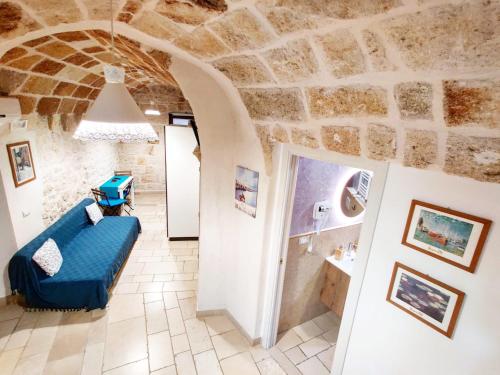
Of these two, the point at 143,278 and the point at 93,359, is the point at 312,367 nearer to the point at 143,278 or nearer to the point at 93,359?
the point at 93,359

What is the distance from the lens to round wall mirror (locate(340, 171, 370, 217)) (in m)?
3.05

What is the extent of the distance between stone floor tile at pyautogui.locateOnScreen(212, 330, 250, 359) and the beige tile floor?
0.01 m

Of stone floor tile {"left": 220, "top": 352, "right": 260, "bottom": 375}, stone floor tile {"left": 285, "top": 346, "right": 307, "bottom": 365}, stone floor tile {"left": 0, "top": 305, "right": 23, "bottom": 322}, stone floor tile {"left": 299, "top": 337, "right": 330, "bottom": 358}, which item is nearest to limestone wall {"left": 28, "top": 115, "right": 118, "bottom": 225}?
stone floor tile {"left": 0, "top": 305, "right": 23, "bottom": 322}

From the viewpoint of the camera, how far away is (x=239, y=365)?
2615 mm

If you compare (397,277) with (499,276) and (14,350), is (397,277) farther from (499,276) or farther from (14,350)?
(14,350)

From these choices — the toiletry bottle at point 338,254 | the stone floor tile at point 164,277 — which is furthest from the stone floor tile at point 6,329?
the toiletry bottle at point 338,254

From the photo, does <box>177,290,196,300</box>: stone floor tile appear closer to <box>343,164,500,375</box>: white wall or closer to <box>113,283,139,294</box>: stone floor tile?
<box>113,283,139,294</box>: stone floor tile

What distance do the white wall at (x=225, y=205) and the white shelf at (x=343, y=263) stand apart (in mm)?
995

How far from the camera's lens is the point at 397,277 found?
60.1 inches

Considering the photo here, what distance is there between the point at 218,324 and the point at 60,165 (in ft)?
11.4

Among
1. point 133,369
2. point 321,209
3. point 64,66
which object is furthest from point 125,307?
point 64,66

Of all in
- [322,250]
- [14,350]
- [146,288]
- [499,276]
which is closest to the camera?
[499,276]

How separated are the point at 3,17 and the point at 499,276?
8.39 ft

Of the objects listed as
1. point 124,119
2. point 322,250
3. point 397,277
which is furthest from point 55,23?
point 322,250
